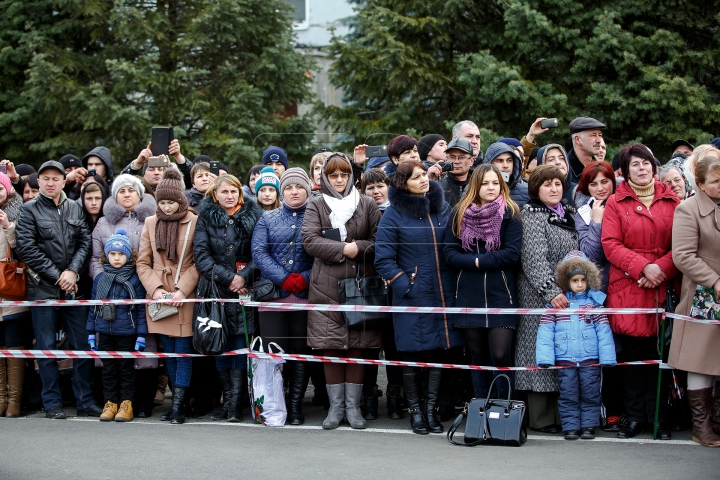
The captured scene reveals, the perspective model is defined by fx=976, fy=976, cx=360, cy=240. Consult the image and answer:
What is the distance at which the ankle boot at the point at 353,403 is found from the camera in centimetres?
838

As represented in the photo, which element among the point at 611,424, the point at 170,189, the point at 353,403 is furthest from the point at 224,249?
the point at 611,424

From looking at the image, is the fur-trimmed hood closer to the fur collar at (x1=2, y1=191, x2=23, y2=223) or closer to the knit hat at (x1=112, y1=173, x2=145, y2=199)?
the knit hat at (x1=112, y1=173, x2=145, y2=199)

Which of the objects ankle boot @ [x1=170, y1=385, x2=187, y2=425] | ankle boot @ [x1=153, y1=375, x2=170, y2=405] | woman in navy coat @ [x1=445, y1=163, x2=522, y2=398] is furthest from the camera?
ankle boot @ [x1=153, y1=375, x2=170, y2=405]

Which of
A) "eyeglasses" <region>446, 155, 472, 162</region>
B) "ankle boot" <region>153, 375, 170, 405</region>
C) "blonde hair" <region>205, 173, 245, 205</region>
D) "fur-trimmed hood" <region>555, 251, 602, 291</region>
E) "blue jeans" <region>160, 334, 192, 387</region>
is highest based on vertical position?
"eyeglasses" <region>446, 155, 472, 162</region>

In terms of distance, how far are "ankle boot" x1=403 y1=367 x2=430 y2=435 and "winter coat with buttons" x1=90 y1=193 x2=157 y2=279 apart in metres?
2.96

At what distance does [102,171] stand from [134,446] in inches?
160

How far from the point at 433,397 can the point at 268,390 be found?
146 cm

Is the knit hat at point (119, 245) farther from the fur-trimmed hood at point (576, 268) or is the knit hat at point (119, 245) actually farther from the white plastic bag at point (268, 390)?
the fur-trimmed hood at point (576, 268)

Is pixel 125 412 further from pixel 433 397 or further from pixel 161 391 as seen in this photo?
pixel 433 397

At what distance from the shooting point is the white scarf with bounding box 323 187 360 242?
28.0ft

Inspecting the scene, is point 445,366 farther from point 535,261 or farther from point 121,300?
point 121,300

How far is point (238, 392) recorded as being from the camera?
885 centimetres

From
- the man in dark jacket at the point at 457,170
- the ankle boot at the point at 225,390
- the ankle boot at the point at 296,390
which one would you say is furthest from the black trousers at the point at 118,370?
the man in dark jacket at the point at 457,170

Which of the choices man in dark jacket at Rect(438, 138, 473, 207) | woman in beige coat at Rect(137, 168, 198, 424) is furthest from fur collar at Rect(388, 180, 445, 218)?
woman in beige coat at Rect(137, 168, 198, 424)
